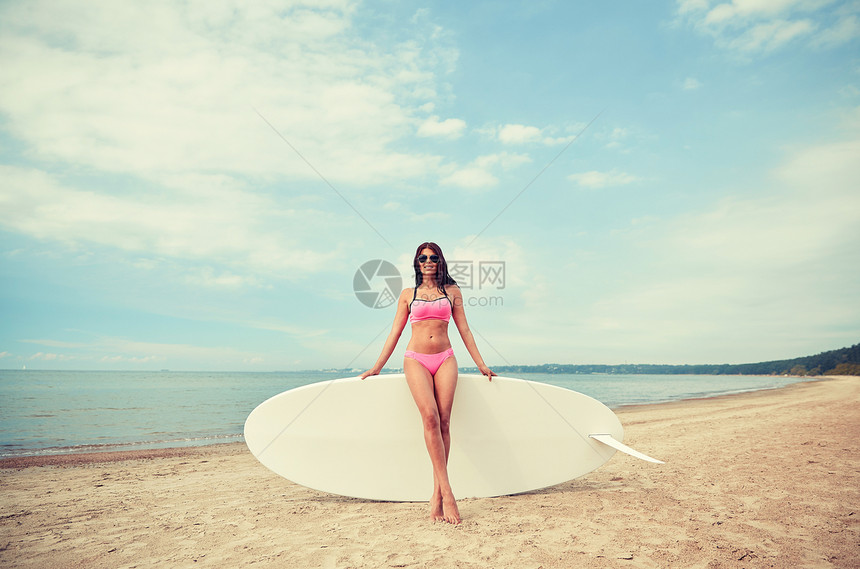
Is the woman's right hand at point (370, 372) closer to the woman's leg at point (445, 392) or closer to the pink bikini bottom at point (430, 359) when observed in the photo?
the pink bikini bottom at point (430, 359)

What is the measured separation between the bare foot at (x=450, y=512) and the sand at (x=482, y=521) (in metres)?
0.06

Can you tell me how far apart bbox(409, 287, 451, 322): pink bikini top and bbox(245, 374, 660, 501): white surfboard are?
0.69 m

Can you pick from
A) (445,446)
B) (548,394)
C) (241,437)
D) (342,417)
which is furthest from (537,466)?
(241,437)

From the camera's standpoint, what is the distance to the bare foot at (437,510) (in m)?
2.72

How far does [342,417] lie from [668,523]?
2.17 meters

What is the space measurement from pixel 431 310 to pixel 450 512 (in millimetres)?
1166

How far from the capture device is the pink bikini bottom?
9.53 feet

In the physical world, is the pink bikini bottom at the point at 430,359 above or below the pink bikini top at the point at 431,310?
below

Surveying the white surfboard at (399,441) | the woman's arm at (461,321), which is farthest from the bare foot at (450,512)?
the woman's arm at (461,321)

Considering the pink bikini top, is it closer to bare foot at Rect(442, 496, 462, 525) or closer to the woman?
the woman

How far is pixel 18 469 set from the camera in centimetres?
520

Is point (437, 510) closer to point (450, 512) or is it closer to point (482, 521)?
point (450, 512)

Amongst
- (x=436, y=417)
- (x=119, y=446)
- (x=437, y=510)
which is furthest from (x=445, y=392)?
(x=119, y=446)

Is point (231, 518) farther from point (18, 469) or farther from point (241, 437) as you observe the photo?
point (241, 437)
